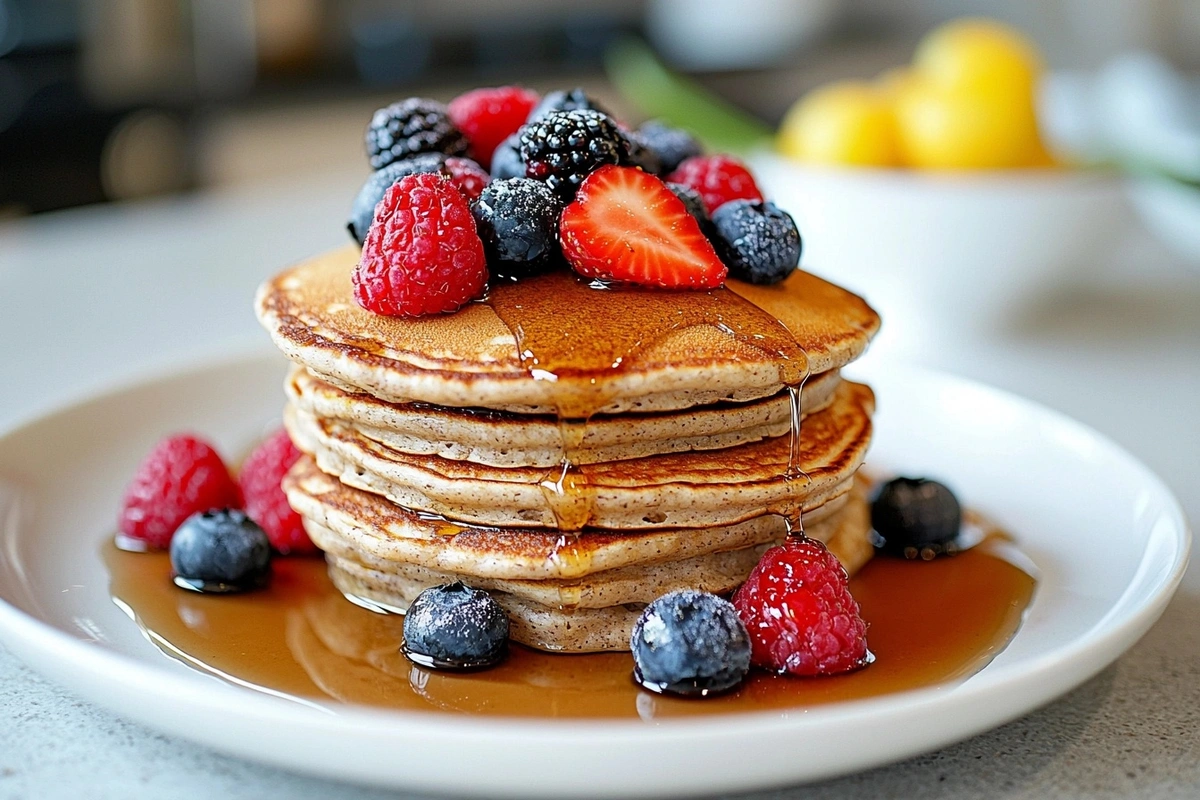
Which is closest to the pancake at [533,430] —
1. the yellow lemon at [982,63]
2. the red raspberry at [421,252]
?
the red raspberry at [421,252]

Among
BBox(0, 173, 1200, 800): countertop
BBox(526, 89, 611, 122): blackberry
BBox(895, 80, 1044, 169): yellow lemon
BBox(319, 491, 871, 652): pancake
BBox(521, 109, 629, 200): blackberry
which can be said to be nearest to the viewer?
BBox(0, 173, 1200, 800): countertop

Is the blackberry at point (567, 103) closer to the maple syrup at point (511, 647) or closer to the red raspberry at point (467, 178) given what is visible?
the red raspberry at point (467, 178)

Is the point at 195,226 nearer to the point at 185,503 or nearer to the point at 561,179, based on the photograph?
the point at 185,503

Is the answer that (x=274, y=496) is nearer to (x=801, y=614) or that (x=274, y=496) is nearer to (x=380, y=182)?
(x=380, y=182)

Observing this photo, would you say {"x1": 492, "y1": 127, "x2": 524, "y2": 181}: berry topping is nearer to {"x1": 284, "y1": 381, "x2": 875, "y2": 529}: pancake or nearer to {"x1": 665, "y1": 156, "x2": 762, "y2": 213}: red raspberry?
{"x1": 665, "y1": 156, "x2": 762, "y2": 213}: red raspberry

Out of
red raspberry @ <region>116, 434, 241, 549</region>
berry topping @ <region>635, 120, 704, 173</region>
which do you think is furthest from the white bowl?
red raspberry @ <region>116, 434, 241, 549</region>

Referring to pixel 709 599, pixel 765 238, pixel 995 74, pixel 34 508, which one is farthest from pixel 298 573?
pixel 995 74

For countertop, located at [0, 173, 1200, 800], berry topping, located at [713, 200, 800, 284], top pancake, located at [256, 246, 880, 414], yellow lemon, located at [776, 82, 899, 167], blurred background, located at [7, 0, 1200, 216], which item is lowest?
blurred background, located at [7, 0, 1200, 216]
